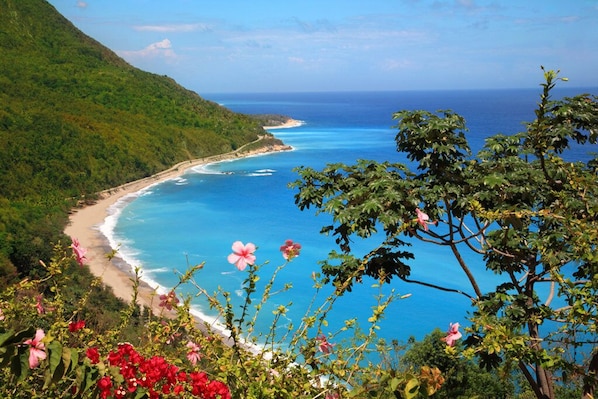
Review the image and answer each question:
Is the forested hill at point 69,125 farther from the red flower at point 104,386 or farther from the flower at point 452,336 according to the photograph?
the red flower at point 104,386

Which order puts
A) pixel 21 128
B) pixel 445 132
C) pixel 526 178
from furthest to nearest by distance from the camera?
1. pixel 21 128
2. pixel 445 132
3. pixel 526 178

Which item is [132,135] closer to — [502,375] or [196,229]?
[196,229]

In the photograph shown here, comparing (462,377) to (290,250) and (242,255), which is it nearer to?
(290,250)

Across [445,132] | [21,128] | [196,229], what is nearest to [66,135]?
[21,128]

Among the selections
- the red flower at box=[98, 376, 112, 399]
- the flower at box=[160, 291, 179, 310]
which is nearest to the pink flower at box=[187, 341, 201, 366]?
the flower at box=[160, 291, 179, 310]

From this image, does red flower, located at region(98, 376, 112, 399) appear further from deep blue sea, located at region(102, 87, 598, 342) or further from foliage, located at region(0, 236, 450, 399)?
deep blue sea, located at region(102, 87, 598, 342)
